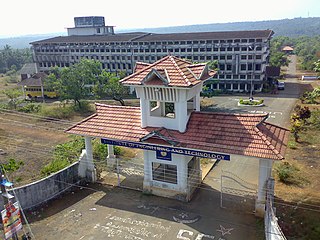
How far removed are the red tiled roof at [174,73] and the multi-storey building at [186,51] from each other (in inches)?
1727

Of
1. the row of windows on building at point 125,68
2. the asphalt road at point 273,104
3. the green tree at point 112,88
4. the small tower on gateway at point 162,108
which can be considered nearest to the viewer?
the small tower on gateway at point 162,108

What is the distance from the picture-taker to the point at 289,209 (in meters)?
20.5

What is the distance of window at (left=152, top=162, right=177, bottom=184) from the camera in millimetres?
22984

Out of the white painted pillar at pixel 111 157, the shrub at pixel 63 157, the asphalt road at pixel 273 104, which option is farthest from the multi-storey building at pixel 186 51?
the white painted pillar at pixel 111 157

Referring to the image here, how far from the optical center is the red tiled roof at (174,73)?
20469mm

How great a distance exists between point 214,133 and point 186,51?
50542mm

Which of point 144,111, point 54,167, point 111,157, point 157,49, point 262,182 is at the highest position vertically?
point 157,49

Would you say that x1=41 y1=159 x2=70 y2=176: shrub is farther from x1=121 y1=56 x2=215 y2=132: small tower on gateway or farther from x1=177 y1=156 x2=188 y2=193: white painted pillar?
x1=177 y1=156 x2=188 y2=193: white painted pillar

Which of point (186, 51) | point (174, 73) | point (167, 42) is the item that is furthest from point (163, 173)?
point (167, 42)

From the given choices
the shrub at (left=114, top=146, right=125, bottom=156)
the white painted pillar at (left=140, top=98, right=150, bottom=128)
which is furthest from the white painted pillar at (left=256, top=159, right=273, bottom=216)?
the shrub at (left=114, top=146, right=125, bottom=156)

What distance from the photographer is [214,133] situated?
20656 millimetres

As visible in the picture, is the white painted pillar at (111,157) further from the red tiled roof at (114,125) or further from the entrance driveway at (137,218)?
the entrance driveway at (137,218)

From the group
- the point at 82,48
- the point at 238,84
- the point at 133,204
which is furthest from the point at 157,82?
the point at 82,48

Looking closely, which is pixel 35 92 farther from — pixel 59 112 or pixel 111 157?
pixel 111 157
